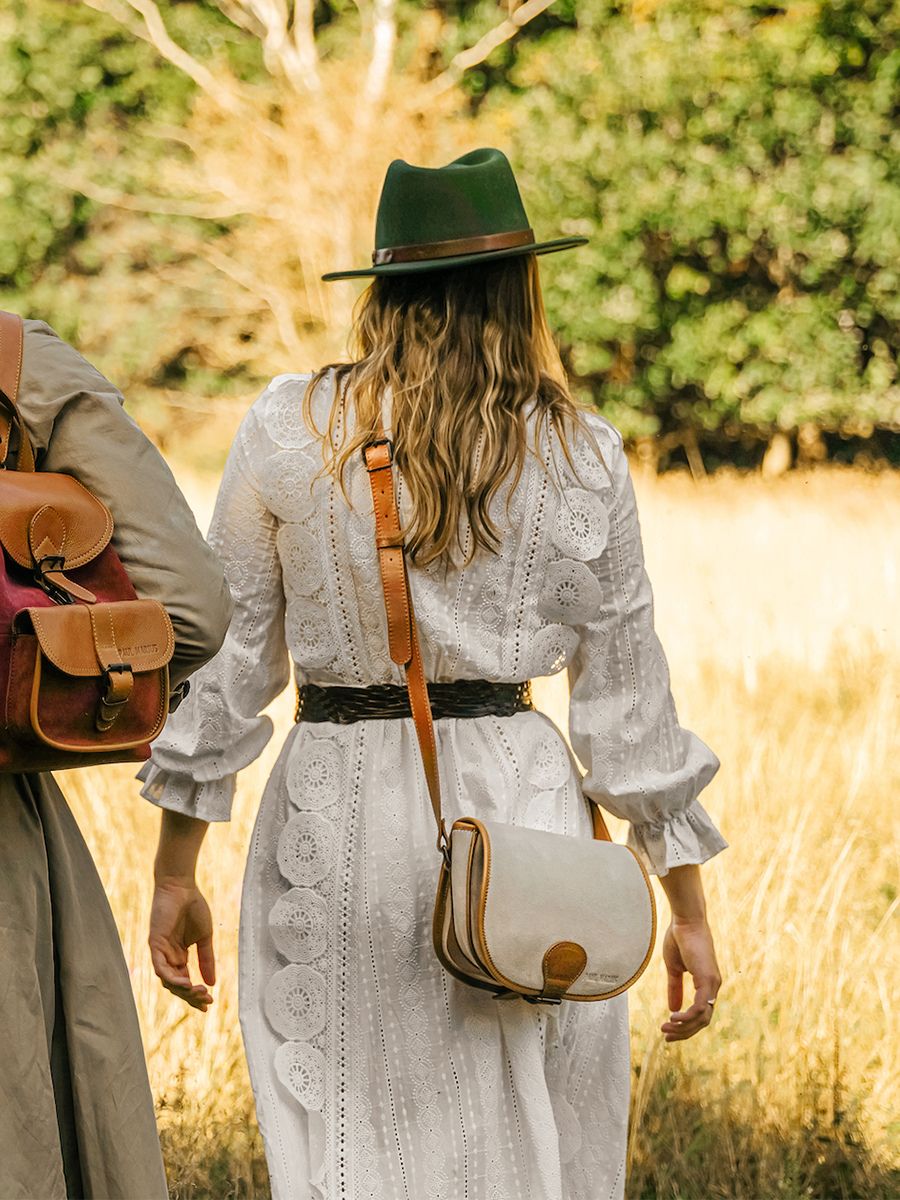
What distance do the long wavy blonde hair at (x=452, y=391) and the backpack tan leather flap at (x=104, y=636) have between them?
526 mm

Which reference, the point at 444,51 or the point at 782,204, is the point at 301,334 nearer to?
the point at 444,51

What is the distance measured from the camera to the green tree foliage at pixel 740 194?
1486 centimetres

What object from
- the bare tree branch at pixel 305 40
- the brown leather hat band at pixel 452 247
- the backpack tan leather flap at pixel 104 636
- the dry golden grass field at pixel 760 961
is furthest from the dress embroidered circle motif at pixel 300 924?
the bare tree branch at pixel 305 40

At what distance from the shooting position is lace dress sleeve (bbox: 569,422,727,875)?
2189 millimetres

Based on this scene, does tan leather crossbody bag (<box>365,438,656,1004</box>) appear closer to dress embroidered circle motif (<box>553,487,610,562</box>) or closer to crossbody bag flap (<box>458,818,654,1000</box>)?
crossbody bag flap (<box>458,818,654,1000</box>)

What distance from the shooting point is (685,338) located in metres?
15.8

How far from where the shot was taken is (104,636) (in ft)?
5.16

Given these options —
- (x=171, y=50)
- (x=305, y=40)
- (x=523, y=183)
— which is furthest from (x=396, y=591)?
(x=171, y=50)

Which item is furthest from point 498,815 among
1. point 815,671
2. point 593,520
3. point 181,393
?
point 181,393

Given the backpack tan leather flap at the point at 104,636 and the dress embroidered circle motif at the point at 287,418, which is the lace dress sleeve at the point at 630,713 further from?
the backpack tan leather flap at the point at 104,636

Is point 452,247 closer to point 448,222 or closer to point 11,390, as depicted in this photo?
point 448,222

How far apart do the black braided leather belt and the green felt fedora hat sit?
0.56 meters

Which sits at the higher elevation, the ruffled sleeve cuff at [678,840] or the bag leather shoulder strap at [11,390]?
the bag leather shoulder strap at [11,390]

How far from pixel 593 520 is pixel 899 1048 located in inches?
75.8
